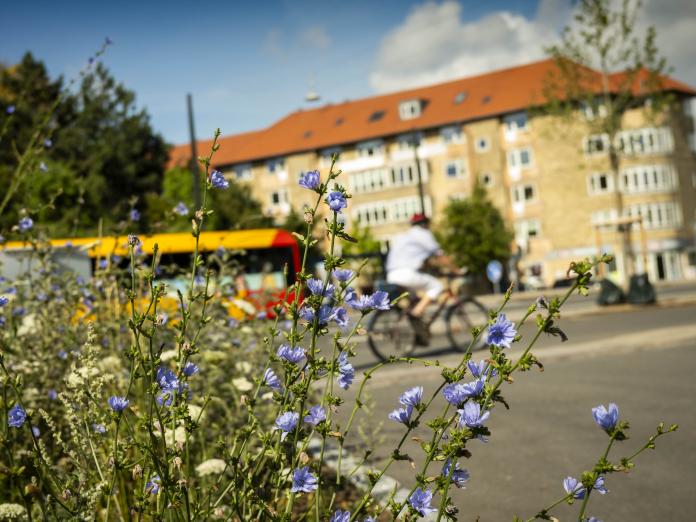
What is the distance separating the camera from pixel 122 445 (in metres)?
2.26

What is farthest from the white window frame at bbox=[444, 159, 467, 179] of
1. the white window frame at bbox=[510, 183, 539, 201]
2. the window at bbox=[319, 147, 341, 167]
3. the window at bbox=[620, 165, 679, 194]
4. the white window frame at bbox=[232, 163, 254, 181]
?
the white window frame at bbox=[232, 163, 254, 181]

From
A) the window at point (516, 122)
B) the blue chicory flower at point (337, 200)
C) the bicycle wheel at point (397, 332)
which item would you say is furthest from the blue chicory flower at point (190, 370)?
the window at point (516, 122)

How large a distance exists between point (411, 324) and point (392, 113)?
59.0 metres

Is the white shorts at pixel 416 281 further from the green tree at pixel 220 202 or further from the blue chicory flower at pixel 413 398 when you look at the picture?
the green tree at pixel 220 202


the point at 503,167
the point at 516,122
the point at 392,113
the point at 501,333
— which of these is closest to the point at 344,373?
the point at 501,333

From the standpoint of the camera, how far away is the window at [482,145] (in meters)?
64.2

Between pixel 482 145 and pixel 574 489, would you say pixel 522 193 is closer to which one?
pixel 482 145

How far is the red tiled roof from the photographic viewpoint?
211 feet

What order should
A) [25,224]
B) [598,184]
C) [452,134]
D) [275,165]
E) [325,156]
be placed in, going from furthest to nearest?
1. [275,165]
2. [325,156]
3. [452,134]
4. [598,184]
5. [25,224]

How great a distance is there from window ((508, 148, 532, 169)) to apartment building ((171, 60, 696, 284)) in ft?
0.24

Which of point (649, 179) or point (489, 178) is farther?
point (489, 178)

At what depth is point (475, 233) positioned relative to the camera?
57.2 meters

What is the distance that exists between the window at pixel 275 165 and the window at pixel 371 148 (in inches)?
282

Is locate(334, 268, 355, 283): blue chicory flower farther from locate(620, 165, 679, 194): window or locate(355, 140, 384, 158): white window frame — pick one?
locate(355, 140, 384, 158): white window frame
